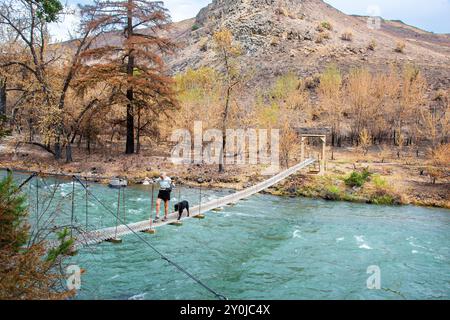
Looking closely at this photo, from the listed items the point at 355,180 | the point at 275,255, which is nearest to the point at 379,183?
the point at 355,180

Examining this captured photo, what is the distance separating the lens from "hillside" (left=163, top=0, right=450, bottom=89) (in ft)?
151

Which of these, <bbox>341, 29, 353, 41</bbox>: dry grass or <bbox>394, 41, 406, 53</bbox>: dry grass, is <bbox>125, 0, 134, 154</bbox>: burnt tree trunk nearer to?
<bbox>341, 29, 353, 41</bbox>: dry grass

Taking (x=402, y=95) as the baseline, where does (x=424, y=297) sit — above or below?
below

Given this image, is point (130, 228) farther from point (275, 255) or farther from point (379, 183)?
point (379, 183)

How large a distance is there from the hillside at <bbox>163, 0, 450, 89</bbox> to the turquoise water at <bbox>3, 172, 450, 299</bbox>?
31244mm

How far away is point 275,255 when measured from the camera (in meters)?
10.8

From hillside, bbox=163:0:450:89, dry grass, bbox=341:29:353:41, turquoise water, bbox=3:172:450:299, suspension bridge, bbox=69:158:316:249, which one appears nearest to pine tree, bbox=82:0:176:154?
turquoise water, bbox=3:172:450:299

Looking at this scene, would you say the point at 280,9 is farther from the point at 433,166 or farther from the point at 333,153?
the point at 433,166

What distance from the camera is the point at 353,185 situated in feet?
64.8

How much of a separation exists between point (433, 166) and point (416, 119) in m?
12.0

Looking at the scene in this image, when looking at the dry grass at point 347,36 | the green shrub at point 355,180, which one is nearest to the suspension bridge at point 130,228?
the green shrub at point 355,180

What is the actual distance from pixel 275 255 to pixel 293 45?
44.1 m

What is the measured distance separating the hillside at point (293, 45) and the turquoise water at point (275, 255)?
31.2 metres

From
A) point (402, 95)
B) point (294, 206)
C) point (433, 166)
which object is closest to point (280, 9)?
point (402, 95)
